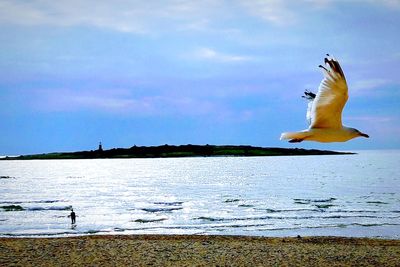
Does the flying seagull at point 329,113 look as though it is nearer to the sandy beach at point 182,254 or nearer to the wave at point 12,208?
the sandy beach at point 182,254

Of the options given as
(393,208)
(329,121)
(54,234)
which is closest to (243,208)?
(393,208)

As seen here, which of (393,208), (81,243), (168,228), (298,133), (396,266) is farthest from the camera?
(393,208)

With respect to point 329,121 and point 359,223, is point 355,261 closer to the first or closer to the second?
point 329,121

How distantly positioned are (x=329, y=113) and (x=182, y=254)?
992 centimetres

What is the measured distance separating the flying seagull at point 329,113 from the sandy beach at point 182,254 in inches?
320

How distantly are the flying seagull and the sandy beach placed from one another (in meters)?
8.12

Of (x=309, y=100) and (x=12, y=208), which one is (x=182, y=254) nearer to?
(x=309, y=100)

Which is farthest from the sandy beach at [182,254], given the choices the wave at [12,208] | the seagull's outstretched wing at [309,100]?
the wave at [12,208]

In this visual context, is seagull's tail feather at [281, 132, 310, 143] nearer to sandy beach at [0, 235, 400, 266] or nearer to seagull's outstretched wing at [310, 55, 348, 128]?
seagull's outstretched wing at [310, 55, 348, 128]

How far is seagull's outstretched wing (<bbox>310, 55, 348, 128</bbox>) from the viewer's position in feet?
24.7

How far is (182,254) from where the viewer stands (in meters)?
16.7

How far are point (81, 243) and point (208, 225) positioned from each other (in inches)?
545

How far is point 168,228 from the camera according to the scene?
102 ft

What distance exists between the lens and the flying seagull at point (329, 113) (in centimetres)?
753
